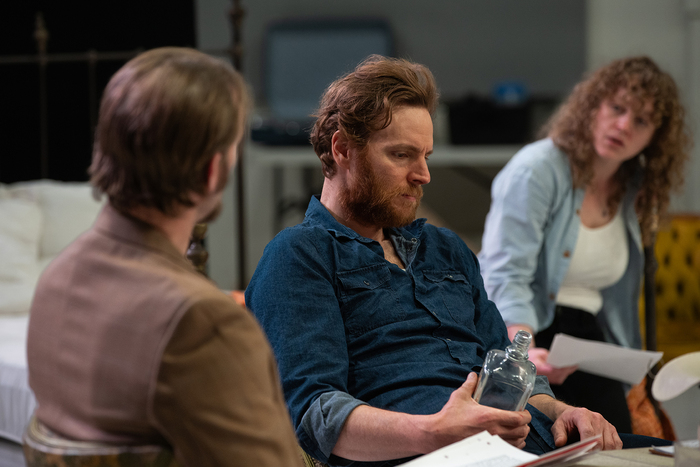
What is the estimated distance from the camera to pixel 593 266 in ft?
6.26

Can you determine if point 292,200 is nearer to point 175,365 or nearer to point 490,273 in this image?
point 490,273

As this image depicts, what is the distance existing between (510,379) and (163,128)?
0.68 m

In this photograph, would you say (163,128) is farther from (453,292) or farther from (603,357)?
(603,357)

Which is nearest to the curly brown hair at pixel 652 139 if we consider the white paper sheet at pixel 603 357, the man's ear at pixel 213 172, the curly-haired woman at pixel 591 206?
the curly-haired woman at pixel 591 206

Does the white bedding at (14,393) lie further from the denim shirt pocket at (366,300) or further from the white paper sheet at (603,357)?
the white paper sheet at (603,357)

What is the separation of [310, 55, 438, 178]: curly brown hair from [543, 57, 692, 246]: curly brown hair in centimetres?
84

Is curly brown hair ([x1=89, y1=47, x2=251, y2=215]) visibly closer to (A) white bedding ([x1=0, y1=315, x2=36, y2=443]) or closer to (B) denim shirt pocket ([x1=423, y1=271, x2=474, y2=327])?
(B) denim shirt pocket ([x1=423, y1=271, x2=474, y2=327])

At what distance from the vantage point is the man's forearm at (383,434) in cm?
95

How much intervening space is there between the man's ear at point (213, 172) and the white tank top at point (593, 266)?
4.65 ft

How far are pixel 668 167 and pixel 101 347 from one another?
69.2 inches

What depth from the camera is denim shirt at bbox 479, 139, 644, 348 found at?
183 cm

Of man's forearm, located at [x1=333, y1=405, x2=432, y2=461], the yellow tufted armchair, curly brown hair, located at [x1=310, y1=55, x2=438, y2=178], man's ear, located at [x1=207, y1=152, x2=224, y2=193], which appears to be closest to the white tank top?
curly brown hair, located at [x1=310, y1=55, x2=438, y2=178]

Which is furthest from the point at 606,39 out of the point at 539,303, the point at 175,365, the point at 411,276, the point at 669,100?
the point at 175,365

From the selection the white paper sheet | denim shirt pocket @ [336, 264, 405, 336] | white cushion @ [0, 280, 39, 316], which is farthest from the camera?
white cushion @ [0, 280, 39, 316]
